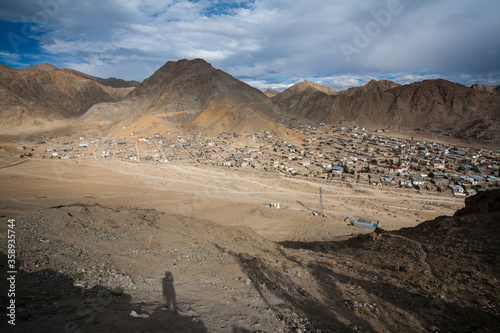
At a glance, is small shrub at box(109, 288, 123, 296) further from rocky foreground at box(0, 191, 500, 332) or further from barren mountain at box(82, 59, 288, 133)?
barren mountain at box(82, 59, 288, 133)

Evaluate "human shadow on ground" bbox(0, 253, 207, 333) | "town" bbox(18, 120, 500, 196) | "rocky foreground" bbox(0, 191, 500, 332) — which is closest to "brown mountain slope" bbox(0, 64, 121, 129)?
"town" bbox(18, 120, 500, 196)

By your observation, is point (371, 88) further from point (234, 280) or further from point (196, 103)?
point (234, 280)

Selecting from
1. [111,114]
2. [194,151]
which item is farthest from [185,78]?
[194,151]

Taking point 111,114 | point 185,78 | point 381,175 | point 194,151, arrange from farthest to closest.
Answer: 1. point 185,78
2. point 111,114
3. point 194,151
4. point 381,175

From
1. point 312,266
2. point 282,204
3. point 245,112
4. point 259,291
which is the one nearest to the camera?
point 259,291

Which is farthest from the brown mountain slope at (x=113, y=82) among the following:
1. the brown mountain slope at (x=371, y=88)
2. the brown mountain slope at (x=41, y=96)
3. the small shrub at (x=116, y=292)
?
the small shrub at (x=116, y=292)

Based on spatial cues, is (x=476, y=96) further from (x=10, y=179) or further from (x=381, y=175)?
(x=10, y=179)

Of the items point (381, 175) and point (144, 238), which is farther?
point (381, 175)

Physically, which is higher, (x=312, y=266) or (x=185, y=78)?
(x=185, y=78)
